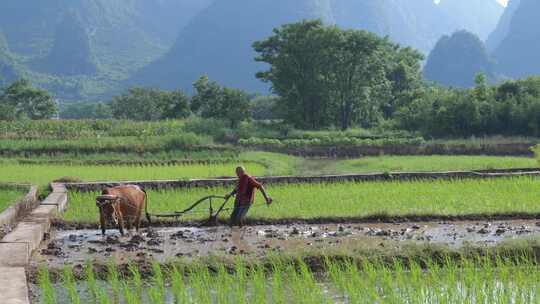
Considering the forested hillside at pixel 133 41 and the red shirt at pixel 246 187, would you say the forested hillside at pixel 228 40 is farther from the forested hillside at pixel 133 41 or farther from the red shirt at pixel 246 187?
the red shirt at pixel 246 187

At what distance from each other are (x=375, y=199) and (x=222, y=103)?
34.8 m

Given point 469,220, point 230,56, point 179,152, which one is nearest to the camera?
point 469,220

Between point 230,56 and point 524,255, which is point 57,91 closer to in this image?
point 230,56

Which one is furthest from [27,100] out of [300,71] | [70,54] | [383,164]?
[70,54]

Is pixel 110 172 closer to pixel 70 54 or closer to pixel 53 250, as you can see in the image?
pixel 53 250

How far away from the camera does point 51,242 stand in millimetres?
10617

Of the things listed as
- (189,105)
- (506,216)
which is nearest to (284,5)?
(189,105)

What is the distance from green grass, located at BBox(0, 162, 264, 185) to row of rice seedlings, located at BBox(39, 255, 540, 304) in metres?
11.4

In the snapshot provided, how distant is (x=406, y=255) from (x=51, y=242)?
5253mm

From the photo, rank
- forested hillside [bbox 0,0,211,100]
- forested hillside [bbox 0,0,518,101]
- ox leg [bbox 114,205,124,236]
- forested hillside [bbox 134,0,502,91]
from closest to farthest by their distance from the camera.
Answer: ox leg [bbox 114,205,124,236], forested hillside [bbox 0,0,211,100], forested hillside [bbox 0,0,518,101], forested hillside [bbox 134,0,502,91]

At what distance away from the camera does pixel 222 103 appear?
48562mm

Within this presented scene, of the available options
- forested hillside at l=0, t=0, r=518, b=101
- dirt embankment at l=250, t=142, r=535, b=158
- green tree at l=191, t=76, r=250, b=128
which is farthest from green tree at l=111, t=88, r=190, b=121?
forested hillside at l=0, t=0, r=518, b=101

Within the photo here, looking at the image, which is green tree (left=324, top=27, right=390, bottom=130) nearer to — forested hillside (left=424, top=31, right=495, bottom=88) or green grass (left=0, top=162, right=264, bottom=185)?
green grass (left=0, top=162, right=264, bottom=185)

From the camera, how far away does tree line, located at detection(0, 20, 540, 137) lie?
36.2 meters
